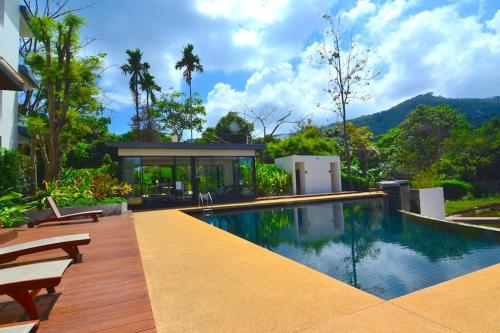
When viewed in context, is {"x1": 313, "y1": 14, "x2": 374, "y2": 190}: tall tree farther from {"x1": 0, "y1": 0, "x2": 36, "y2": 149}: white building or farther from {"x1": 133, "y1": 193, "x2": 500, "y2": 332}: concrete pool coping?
{"x1": 133, "y1": 193, "x2": 500, "y2": 332}: concrete pool coping

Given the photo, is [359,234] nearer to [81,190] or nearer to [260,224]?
[260,224]

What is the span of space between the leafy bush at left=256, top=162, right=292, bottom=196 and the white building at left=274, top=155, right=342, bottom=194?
0.52 m

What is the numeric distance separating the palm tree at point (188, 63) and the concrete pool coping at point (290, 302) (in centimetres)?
3105

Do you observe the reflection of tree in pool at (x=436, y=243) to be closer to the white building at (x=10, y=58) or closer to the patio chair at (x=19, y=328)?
the patio chair at (x=19, y=328)

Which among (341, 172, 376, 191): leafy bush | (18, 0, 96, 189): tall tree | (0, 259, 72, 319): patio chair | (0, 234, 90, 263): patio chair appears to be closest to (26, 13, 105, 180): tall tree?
(18, 0, 96, 189): tall tree

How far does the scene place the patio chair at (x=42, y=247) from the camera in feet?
12.4

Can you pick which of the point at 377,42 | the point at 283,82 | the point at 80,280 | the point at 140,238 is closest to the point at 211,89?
the point at 283,82

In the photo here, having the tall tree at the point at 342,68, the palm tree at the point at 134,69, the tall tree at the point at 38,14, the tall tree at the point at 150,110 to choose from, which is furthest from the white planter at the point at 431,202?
the palm tree at the point at 134,69

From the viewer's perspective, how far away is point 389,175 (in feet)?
84.1

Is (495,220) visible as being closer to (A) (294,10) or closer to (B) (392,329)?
(A) (294,10)

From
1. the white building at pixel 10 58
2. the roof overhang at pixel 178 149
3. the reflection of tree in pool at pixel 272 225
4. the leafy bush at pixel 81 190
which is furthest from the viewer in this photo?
the roof overhang at pixel 178 149

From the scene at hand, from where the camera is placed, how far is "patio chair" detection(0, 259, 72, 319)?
2.47 m

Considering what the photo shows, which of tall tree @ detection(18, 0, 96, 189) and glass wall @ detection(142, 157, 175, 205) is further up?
tall tree @ detection(18, 0, 96, 189)

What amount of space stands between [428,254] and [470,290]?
330cm
